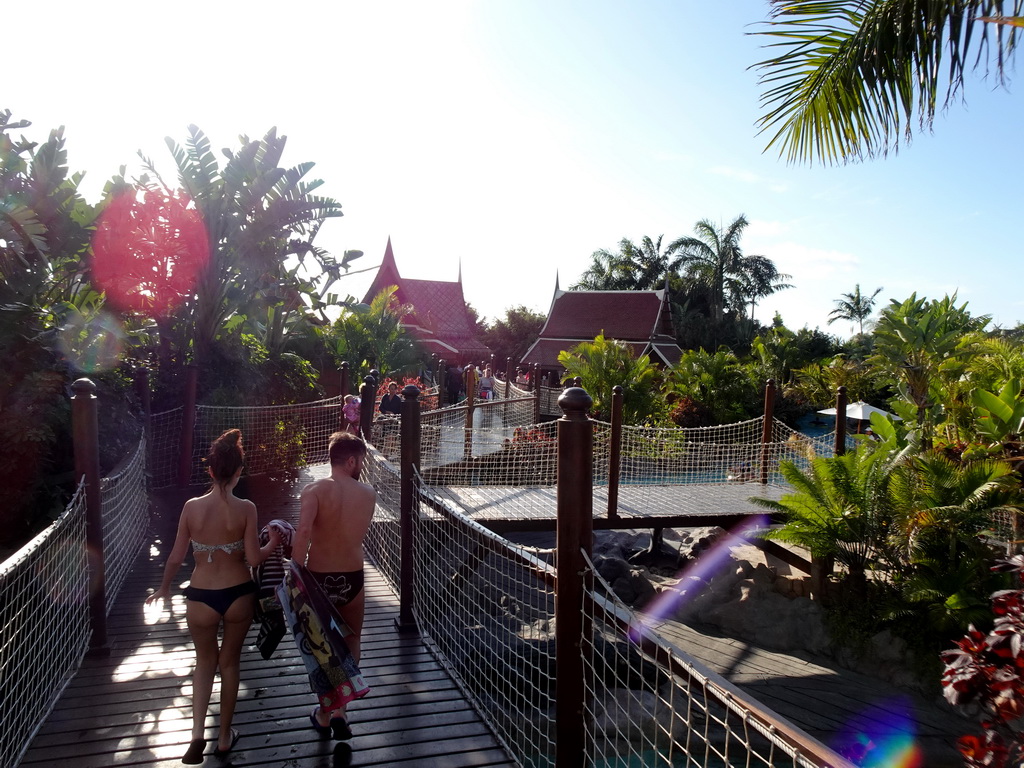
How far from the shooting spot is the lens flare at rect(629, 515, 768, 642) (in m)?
10.1

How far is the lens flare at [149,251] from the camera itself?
914 centimetres

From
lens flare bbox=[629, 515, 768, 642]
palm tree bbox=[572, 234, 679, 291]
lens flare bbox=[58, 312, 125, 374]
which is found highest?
palm tree bbox=[572, 234, 679, 291]

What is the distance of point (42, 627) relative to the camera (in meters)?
3.45

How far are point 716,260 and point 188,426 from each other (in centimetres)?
3210

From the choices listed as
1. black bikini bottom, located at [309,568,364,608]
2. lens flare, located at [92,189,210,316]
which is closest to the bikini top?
black bikini bottom, located at [309,568,364,608]

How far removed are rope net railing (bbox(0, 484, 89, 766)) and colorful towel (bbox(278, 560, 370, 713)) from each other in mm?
1033

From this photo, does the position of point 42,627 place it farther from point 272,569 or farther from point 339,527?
point 339,527

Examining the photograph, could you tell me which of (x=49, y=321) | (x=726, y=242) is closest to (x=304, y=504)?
(x=49, y=321)

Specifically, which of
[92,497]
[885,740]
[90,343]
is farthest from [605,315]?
[92,497]

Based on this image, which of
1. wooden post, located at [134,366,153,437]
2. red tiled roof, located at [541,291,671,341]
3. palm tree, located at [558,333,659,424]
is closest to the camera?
wooden post, located at [134,366,153,437]

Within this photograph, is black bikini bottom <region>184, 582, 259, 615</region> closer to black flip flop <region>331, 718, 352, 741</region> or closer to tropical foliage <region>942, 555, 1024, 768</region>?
black flip flop <region>331, 718, 352, 741</region>

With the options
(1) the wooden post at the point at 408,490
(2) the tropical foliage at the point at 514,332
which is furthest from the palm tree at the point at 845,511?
(2) the tropical foliage at the point at 514,332

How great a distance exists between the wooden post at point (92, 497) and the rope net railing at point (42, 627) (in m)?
0.06

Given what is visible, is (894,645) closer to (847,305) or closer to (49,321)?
(49,321)
